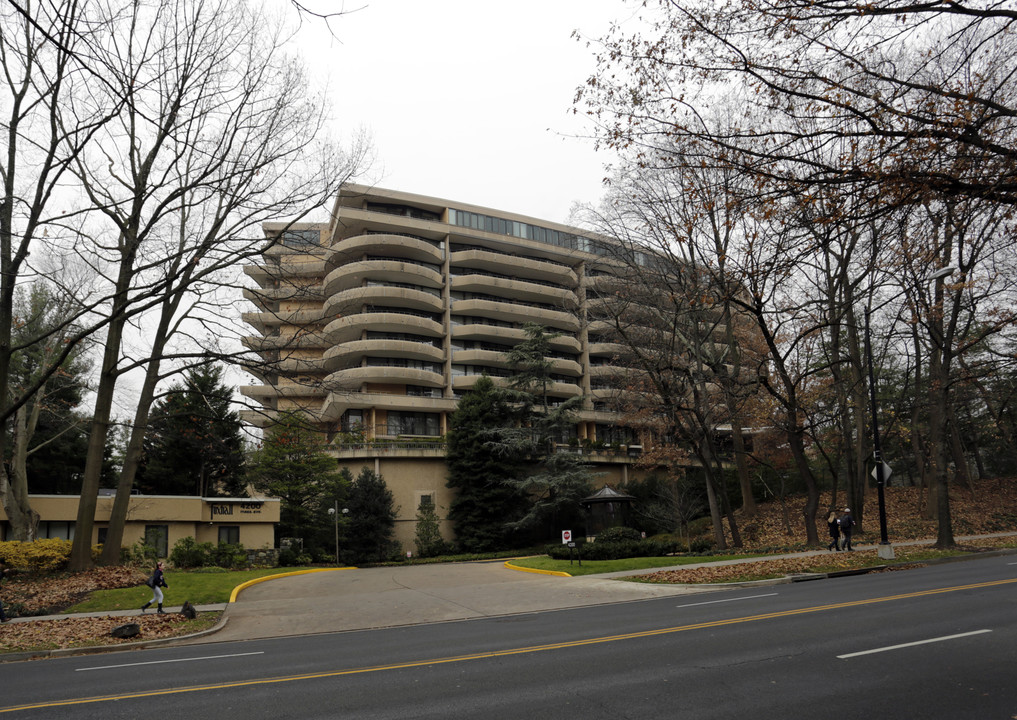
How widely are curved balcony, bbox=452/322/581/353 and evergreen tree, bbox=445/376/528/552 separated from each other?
8.82 meters

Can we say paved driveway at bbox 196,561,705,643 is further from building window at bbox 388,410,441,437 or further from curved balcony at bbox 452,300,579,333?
curved balcony at bbox 452,300,579,333

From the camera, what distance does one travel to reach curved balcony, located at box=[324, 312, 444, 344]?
53.2 metres

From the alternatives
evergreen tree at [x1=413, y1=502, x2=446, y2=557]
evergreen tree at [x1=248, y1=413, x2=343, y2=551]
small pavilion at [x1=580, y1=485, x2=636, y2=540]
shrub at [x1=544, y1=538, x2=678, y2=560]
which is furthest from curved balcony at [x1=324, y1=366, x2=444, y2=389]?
shrub at [x1=544, y1=538, x2=678, y2=560]

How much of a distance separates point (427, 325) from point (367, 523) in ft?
59.8

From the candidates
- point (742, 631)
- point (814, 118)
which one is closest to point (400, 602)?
point (742, 631)

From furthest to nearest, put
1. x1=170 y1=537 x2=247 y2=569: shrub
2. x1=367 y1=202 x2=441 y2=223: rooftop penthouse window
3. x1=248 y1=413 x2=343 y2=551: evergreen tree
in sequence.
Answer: x1=367 y1=202 x2=441 y2=223: rooftop penthouse window → x1=248 y1=413 x2=343 y2=551: evergreen tree → x1=170 y1=537 x2=247 y2=569: shrub

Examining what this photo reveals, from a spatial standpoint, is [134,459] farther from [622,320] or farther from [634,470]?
[634,470]

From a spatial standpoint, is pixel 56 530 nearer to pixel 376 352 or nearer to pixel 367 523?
pixel 367 523

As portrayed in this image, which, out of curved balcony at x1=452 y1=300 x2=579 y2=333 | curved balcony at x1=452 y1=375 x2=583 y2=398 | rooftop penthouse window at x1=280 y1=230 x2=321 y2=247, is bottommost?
curved balcony at x1=452 y1=375 x2=583 y2=398

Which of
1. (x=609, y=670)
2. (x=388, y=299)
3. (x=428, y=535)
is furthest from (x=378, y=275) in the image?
(x=609, y=670)

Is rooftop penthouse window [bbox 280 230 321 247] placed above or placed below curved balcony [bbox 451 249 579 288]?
below

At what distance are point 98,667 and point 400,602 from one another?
9199 millimetres

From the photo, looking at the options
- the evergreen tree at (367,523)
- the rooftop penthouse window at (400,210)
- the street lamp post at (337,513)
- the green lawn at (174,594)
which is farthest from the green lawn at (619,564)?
the rooftop penthouse window at (400,210)

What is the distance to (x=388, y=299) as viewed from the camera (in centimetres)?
5525
